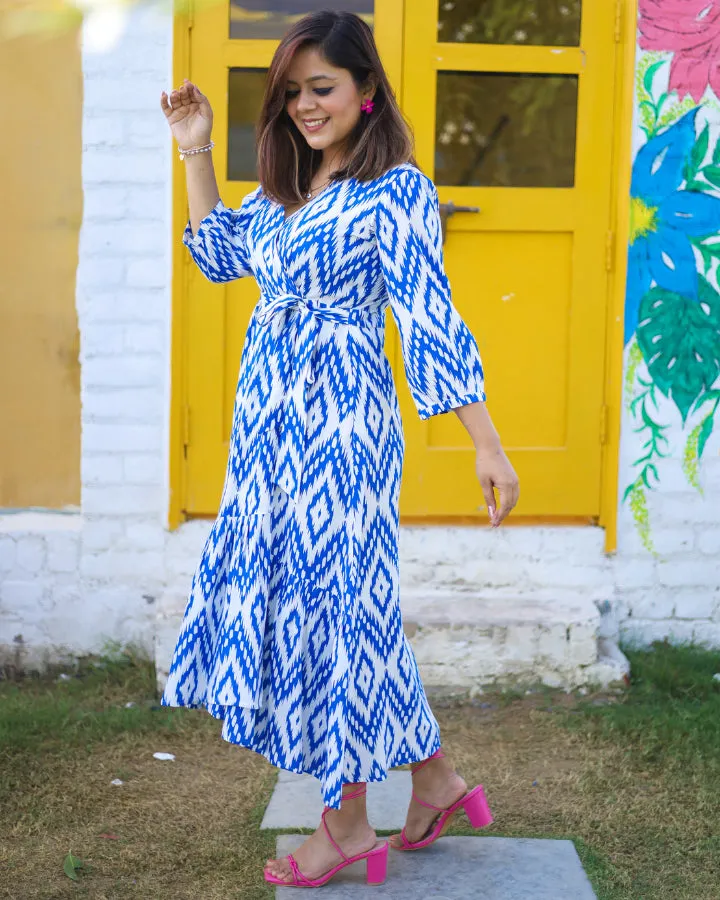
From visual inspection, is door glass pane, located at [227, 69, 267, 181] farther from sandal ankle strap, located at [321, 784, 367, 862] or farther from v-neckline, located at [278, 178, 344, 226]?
sandal ankle strap, located at [321, 784, 367, 862]

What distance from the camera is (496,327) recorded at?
4301 mm

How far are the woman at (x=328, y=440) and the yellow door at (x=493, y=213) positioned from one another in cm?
163

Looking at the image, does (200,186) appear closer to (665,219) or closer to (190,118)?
(190,118)

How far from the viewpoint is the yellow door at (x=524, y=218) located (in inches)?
165

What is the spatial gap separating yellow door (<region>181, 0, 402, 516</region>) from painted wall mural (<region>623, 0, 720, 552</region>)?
91 cm

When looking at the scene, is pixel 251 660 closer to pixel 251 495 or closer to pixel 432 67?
pixel 251 495

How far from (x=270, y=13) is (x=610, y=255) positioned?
1.48m

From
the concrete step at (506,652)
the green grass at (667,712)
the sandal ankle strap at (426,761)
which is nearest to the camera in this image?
the sandal ankle strap at (426,761)

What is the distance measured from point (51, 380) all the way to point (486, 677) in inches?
74.0

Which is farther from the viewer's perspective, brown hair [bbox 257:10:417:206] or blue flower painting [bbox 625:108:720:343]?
blue flower painting [bbox 625:108:720:343]

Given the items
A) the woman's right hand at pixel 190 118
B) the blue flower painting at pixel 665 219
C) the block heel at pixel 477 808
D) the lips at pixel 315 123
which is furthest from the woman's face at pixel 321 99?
the blue flower painting at pixel 665 219

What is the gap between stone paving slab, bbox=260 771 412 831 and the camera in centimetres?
304

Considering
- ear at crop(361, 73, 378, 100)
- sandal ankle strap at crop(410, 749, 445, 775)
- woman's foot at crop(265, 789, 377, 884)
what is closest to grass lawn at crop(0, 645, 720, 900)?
woman's foot at crop(265, 789, 377, 884)

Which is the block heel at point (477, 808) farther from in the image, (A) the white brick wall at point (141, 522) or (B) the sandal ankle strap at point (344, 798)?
(A) the white brick wall at point (141, 522)
